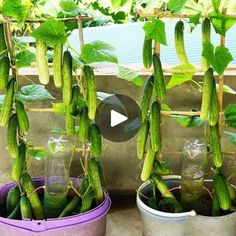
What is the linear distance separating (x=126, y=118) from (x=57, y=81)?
0.63m

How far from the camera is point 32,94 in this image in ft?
5.11

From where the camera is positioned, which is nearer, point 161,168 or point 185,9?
point 185,9

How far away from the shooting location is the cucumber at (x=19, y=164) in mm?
1617

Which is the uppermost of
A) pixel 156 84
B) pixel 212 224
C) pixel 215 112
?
pixel 156 84

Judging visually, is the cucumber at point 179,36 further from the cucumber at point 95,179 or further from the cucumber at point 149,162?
the cucumber at point 95,179

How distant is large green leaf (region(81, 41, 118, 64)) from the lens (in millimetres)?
1433

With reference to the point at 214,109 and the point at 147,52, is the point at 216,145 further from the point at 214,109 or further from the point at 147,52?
the point at 147,52

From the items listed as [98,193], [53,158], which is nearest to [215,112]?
[98,193]

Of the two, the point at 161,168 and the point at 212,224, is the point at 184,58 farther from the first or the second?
the point at 212,224

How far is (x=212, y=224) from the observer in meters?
1.64

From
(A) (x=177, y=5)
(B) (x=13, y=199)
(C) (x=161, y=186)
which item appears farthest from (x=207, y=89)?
(B) (x=13, y=199)

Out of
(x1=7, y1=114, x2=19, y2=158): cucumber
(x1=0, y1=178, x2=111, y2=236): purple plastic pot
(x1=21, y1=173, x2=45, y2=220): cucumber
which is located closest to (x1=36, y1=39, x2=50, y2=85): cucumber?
(x1=7, y1=114, x2=19, y2=158): cucumber

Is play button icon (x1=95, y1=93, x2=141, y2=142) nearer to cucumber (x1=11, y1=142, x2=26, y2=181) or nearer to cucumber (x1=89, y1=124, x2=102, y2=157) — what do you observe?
cucumber (x1=89, y1=124, x2=102, y2=157)

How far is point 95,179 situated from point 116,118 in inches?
18.1
